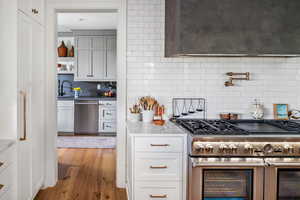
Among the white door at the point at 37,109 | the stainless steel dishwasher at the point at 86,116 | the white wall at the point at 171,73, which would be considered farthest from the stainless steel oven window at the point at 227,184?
the stainless steel dishwasher at the point at 86,116

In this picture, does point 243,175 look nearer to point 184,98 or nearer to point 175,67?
point 184,98

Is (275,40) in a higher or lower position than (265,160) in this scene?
higher

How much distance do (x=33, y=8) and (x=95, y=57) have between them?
417 centimetres

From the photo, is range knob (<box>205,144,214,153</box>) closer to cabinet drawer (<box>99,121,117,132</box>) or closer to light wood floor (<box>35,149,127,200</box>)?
light wood floor (<box>35,149,127,200</box>)

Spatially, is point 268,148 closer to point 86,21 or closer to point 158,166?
point 158,166

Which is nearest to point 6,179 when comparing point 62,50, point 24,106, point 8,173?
point 8,173

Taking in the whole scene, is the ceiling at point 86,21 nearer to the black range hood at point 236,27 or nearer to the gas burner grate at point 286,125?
the black range hood at point 236,27

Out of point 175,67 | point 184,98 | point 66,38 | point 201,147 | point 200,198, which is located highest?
point 66,38

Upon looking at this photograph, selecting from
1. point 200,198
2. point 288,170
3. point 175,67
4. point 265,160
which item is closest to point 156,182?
point 200,198

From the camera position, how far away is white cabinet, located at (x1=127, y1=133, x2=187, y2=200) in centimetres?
252

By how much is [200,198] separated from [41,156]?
74.5 inches

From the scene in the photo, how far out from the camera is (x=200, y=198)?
236 centimetres

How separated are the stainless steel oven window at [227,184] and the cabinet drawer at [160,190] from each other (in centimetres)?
27

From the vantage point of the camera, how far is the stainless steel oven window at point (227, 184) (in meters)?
2.37
